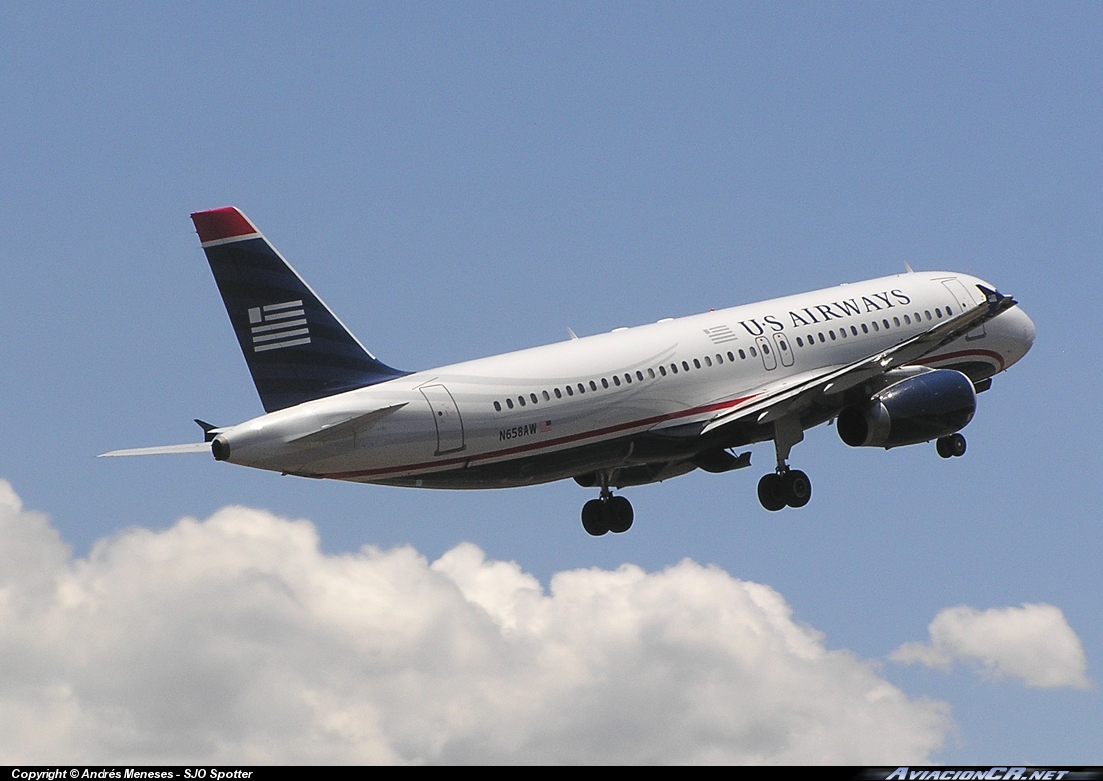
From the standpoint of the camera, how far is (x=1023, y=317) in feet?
189

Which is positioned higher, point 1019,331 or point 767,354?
point 1019,331

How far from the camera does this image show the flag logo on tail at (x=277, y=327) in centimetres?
4484

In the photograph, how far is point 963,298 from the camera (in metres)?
56.3

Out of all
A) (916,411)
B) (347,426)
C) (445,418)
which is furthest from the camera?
(916,411)

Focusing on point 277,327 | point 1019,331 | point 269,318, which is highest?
point 1019,331

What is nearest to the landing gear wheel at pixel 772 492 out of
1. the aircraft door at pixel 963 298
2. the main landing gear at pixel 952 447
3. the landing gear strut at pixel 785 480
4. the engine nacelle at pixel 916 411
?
the landing gear strut at pixel 785 480

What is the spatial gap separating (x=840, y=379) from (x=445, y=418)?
37.6 feet

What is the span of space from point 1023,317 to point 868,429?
1026 cm

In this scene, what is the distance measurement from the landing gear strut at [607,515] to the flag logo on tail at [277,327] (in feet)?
39.9

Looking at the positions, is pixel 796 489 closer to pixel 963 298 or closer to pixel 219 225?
pixel 963 298

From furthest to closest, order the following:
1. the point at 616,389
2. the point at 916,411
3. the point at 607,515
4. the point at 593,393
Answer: the point at 607,515 → the point at 916,411 → the point at 616,389 → the point at 593,393

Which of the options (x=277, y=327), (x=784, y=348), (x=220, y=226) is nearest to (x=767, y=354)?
(x=784, y=348)

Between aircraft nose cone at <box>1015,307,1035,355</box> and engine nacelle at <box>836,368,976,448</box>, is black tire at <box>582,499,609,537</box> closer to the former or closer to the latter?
engine nacelle at <box>836,368,976,448</box>
